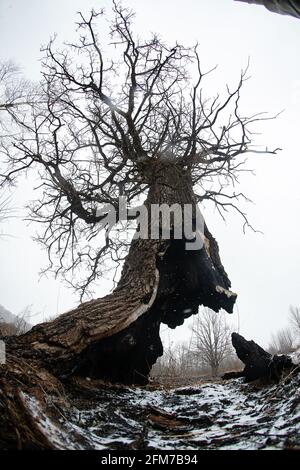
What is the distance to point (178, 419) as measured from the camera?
210cm

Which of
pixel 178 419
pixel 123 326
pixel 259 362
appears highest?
pixel 123 326

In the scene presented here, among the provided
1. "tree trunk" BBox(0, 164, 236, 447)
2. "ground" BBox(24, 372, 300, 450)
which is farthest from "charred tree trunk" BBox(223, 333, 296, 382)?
"tree trunk" BBox(0, 164, 236, 447)

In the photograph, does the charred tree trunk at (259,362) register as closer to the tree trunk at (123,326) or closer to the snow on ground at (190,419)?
the snow on ground at (190,419)

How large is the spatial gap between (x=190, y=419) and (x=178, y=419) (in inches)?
3.4

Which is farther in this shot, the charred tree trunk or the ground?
the charred tree trunk

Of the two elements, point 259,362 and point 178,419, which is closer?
point 178,419

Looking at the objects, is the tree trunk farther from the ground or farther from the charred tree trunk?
the charred tree trunk

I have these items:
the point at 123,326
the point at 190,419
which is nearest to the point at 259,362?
the point at 190,419

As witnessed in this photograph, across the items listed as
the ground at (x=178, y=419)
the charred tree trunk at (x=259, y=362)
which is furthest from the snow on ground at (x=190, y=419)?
the charred tree trunk at (x=259, y=362)

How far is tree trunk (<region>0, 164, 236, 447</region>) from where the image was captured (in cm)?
169

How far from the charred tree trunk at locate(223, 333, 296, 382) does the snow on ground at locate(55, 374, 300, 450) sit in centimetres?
17

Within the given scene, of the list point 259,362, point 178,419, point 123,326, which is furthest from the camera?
point 259,362

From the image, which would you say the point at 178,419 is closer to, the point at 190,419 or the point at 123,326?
the point at 190,419
